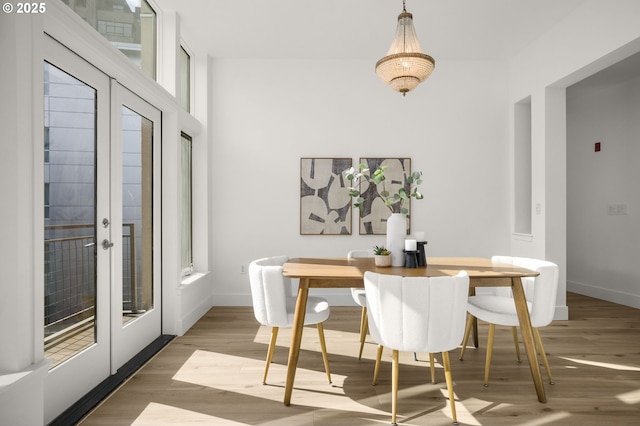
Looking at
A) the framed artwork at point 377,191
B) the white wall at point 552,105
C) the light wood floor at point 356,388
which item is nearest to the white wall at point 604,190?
the white wall at point 552,105

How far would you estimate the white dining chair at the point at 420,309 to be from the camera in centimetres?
192

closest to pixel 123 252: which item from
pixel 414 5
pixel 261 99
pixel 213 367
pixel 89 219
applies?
pixel 89 219

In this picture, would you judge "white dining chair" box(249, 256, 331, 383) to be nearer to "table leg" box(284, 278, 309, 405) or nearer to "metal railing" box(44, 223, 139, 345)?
"table leg" box(284, 278, 309, 405)

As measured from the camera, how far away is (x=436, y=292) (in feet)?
6.28

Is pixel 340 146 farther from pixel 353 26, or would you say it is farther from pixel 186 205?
pixel 186 205

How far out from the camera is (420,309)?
6.34 feet

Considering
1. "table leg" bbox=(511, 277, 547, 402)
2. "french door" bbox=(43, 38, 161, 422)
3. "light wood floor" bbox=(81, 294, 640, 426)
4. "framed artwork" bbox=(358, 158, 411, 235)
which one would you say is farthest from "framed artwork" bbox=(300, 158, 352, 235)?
"table leg" bbox=(511, 277, 547, 402)

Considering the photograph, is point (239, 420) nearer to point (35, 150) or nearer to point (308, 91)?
point (35, 150)

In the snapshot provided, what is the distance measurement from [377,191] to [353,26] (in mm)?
1890

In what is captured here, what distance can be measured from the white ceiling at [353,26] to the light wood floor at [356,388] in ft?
10.3

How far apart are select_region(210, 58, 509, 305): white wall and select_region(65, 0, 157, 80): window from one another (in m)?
1.23

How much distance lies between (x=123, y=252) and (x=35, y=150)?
4.26 ft

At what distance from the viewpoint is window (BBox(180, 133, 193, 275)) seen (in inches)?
162

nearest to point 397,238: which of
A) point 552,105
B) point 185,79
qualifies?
point 552,105
